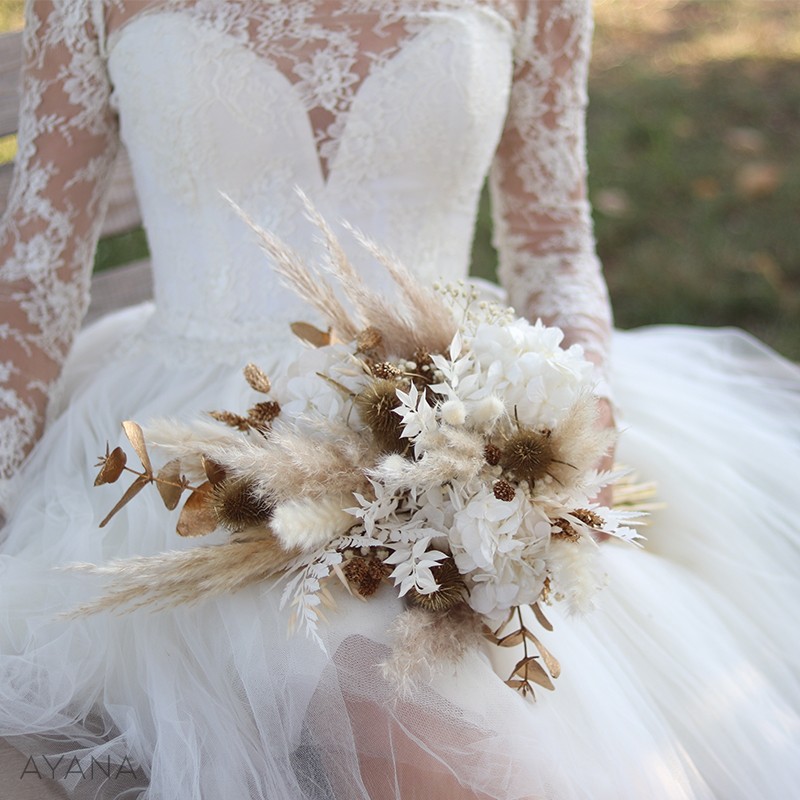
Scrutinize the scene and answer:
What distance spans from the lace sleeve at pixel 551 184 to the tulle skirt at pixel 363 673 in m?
0.33

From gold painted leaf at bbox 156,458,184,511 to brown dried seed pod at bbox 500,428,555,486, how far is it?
0.34 meters

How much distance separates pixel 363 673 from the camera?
1.01 meters

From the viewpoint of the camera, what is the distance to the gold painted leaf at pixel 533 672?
41.8 inches

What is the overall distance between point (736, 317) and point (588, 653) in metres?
2.14

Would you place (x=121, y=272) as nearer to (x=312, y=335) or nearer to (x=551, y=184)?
(x=551, y=184)

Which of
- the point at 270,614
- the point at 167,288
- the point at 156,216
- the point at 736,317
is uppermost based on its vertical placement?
the point at 156,216

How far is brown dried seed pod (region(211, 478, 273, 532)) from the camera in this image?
1.01 m

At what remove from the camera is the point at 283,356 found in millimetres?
1455

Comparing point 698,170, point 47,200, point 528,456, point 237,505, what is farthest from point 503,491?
point 698,170

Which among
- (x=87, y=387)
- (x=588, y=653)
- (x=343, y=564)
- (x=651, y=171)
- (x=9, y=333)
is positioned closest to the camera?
(x=343, y=564)

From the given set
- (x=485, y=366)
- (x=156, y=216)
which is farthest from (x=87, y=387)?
(x=485, y=366)

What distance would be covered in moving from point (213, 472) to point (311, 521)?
0.15m

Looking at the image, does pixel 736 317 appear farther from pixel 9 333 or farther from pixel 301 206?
pixel 9 333

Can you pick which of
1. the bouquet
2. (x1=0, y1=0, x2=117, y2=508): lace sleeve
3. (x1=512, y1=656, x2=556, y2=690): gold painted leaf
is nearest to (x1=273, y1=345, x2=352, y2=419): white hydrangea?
the bouquet
